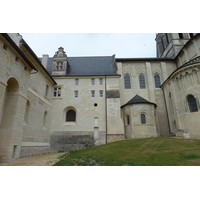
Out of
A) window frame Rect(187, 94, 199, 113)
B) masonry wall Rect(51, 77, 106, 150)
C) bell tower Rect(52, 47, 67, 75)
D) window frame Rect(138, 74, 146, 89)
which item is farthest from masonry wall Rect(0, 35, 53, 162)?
window frame Rect(187, 94, 199, 113)

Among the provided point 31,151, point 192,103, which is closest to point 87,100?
point 31,151

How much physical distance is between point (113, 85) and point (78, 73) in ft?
20.6

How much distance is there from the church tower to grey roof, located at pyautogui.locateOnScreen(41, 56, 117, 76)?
529 inches

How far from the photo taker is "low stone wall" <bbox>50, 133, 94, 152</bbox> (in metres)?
17.5

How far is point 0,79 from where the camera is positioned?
895 centimetres

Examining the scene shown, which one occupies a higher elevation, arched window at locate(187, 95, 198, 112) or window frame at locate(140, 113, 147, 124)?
arched window at locate(187, 95, 198, 112)

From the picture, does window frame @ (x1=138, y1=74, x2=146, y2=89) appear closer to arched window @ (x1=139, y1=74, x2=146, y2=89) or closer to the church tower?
arched window @ (x1=139, y1=74, x2=146, y2=89)

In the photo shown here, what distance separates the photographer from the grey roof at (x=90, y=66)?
22.6m

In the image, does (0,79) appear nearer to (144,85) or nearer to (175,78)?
(175,78)

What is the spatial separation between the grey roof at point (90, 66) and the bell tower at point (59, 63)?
3.32ft

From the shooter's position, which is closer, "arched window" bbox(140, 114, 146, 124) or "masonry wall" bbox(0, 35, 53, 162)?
"masonry wall" bbox(0, 35, 53, 162)

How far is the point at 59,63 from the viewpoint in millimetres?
22594

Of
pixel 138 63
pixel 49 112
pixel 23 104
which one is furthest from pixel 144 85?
pixel 23 104

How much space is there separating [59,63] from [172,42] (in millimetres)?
24176
